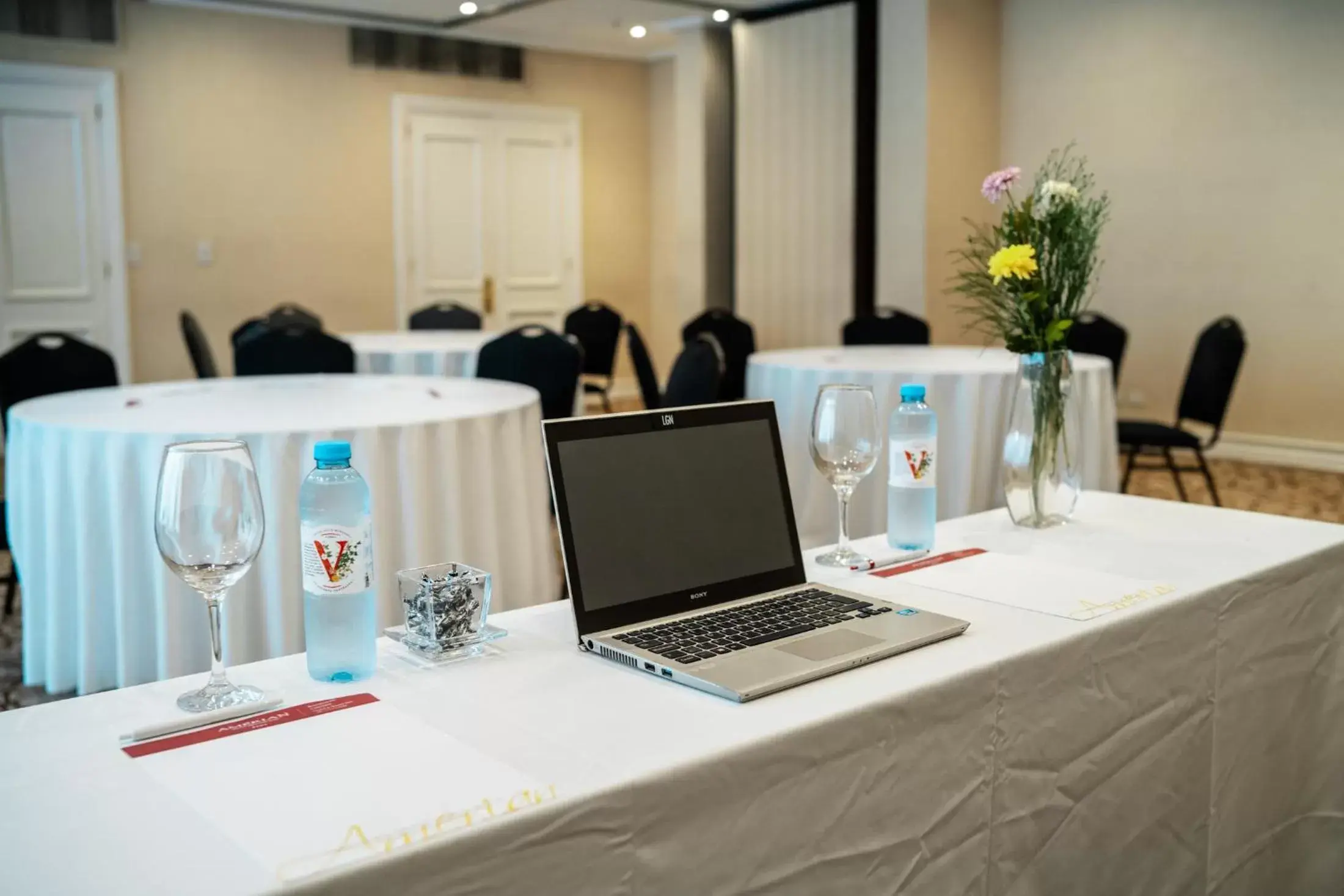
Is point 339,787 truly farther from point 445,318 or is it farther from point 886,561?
point 445,318

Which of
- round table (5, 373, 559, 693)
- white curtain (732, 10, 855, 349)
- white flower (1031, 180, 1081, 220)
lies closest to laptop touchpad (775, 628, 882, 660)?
white flower (1031, 180, 1081, 220)

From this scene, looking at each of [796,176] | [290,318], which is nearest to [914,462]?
[290,318]

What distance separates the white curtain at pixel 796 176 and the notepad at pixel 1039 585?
22.6 ft

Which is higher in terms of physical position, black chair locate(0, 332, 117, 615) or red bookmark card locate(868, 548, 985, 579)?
black chair locate(0, 332, 117, 615)

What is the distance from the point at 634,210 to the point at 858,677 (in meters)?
9.86

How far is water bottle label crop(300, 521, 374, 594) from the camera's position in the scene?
48.2 inches

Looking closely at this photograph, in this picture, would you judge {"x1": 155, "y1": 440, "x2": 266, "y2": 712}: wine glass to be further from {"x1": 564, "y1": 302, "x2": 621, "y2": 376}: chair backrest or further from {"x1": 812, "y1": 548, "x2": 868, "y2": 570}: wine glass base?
{"x1": 564, "y1": 302, "x2": 621, "y2": 376}: chair backrest

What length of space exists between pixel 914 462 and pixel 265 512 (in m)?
1.46

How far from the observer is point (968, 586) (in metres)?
1.66

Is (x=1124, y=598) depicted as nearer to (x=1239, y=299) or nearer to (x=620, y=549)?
(x=620, y=549)

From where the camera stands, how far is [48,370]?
14.3ft

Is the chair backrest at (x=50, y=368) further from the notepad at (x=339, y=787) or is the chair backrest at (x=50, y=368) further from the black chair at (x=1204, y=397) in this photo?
the black chair at (x=1204, y=397)

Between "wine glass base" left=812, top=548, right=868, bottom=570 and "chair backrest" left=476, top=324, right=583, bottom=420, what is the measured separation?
2901mm

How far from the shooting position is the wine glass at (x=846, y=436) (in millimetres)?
1749
